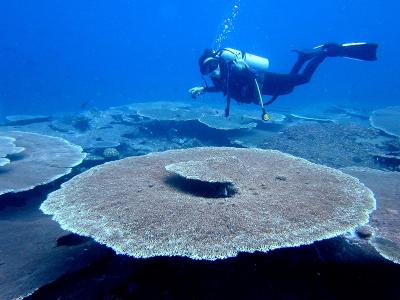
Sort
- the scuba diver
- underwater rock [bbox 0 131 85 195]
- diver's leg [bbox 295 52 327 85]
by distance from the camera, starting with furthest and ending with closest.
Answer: diver's leg [bbox 295 52 327 85], the scuba diver, underwater rock [bbox 0 131 85 195]

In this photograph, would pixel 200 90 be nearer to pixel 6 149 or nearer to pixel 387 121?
pixel 6 149

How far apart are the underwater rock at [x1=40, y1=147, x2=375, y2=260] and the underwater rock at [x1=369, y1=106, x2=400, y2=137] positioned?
25.1ft

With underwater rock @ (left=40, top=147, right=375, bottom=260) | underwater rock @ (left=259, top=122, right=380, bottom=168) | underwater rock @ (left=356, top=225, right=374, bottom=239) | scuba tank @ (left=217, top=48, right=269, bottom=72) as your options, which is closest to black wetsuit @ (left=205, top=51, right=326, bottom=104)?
scuba tank @ (left=217, top=48, right=269, bottom=72)

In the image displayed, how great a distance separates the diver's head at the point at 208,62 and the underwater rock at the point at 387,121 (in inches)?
256

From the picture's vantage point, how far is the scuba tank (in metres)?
8.30

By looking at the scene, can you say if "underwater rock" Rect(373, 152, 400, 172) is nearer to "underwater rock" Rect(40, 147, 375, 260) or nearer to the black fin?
the black fin

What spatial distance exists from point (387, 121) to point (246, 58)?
6.58m

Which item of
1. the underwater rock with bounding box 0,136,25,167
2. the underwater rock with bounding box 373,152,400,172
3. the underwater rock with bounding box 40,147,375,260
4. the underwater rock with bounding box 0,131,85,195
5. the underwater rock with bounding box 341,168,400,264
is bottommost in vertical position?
the underwater rock with bounding box 373,152,400,172

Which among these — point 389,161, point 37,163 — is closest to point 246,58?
point 389,161

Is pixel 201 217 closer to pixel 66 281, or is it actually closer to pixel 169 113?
pixel 66 281

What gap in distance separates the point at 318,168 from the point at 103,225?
3.22 metres

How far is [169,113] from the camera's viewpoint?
13.4 meters

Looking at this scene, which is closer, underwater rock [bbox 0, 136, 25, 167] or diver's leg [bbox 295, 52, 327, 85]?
underwater rock [bbox 0, 136, 25, 167]

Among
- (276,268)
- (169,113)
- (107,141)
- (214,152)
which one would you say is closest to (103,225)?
(276,268)
